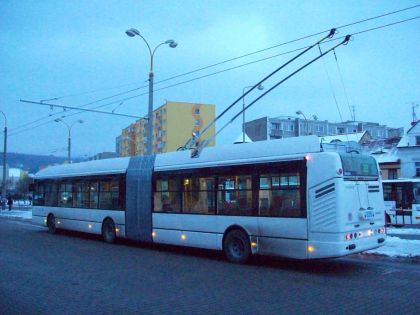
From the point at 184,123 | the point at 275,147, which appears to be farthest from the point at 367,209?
the point at 184,123

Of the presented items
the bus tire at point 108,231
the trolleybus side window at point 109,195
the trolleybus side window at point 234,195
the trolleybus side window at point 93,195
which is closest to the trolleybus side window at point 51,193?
the trolleybus side window at point 93,195

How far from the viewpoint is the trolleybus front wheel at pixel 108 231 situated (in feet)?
56.8

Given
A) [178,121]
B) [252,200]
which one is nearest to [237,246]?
[252,200]

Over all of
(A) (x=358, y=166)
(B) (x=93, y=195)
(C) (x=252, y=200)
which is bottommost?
(C) (x=252, y=200)

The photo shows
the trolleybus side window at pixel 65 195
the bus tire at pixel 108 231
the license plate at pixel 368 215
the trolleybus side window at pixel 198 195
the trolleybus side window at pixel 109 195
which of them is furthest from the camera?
the trolleybus side window at pixel 65 195

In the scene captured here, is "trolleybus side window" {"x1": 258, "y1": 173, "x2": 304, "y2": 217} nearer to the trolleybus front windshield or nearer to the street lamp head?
the trolleybus front windshield

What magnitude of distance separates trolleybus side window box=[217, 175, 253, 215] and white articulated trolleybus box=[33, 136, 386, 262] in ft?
0.08

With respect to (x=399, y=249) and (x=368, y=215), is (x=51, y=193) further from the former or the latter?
(x=368, y=215)

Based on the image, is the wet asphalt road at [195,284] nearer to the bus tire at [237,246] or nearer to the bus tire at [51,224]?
the bus tire at [237,246]

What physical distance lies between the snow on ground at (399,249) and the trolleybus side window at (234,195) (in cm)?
418

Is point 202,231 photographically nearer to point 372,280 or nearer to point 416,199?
point 372,280

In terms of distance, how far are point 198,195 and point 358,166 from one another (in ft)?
15.3

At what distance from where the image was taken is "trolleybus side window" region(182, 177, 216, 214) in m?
13.5

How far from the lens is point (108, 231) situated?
57.8ft
